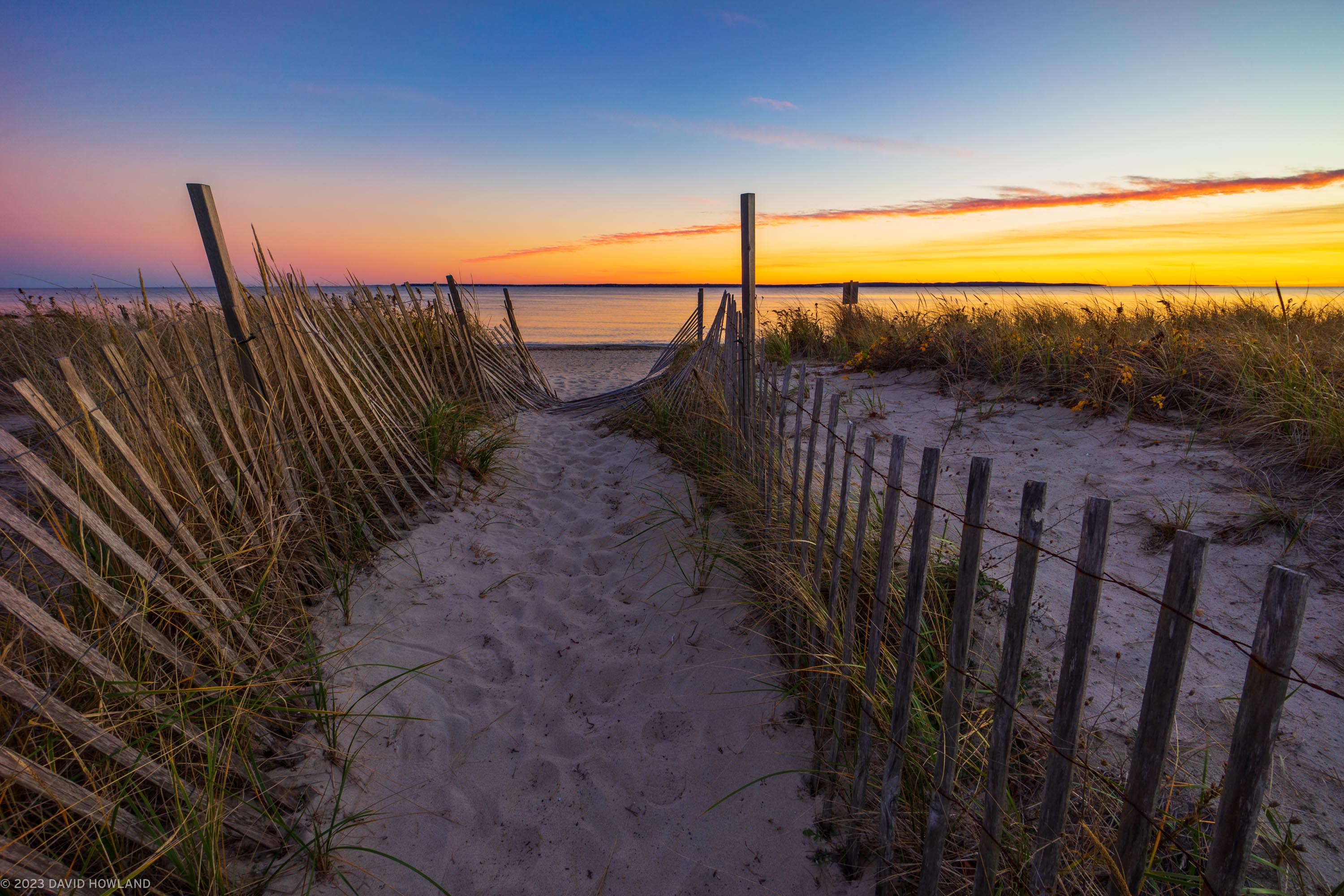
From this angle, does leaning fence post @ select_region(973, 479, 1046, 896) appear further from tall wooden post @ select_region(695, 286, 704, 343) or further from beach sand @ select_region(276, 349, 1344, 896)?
tall wooden post @ select_region(695, 286, 704, 343)

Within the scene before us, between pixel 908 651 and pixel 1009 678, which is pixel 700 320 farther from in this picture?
pixel 1009 678

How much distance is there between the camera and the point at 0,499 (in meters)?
1.47

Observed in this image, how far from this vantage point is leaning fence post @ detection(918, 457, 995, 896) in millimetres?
1272

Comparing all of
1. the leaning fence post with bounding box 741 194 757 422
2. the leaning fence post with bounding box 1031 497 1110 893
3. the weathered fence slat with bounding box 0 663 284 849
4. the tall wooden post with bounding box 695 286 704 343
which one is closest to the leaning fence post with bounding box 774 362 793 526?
the leaning fence post with bounding box 741 194 757 422

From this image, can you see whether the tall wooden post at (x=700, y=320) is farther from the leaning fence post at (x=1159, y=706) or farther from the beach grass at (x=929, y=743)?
the leaning fence post at (x=1159, y=706)

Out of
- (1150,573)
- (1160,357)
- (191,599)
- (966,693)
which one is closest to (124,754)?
(191,599)

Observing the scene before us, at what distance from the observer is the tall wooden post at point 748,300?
3.56 m

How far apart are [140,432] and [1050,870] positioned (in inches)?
122

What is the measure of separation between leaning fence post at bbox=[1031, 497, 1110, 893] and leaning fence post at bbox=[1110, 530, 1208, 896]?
88mm

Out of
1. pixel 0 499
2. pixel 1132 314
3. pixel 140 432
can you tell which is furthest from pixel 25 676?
pixel 1132 314

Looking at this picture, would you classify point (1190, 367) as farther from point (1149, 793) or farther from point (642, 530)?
point (1149, 793)

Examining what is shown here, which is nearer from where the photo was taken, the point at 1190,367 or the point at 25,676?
the point at 25,676

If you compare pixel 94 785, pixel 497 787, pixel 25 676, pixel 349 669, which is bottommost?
pixel 497 787

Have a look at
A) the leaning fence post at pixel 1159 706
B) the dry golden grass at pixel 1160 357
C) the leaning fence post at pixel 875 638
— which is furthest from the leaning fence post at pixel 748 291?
the dry golden grass at pixel 1160 357
